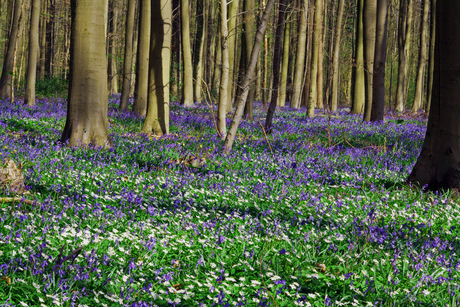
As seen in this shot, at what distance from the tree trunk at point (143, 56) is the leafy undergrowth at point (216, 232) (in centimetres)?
633

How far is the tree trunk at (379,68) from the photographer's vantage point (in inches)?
666

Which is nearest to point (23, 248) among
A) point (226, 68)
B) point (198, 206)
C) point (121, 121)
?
point (198, 206)

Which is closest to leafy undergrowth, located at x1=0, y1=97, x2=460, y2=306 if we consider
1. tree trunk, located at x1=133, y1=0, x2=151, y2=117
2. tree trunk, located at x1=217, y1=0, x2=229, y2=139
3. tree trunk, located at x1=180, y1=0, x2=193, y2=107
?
tree trunk, located at x1=217, y1=0, x2=229, y2=139

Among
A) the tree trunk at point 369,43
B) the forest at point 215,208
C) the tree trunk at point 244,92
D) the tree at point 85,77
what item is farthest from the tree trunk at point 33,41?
the tree trunk at point 369,43

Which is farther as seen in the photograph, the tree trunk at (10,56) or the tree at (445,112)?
the tree trunk at (10,56)

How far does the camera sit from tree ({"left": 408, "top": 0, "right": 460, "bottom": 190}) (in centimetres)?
684

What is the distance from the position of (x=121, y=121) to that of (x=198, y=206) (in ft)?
28.7

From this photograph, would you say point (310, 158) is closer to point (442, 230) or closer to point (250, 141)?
point (250, 141)

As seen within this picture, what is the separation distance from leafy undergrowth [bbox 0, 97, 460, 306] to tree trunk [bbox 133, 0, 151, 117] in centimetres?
633

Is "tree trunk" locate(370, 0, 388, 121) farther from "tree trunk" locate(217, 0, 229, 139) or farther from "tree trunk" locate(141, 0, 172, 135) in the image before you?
"tree trunk" locate(141, 0, 172, 135)

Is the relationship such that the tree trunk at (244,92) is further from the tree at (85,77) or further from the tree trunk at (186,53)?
the tree trunk at (186,53)

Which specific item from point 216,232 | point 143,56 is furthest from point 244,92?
point 143,56

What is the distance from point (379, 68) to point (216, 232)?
14.0m

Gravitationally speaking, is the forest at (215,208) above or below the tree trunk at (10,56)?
below
